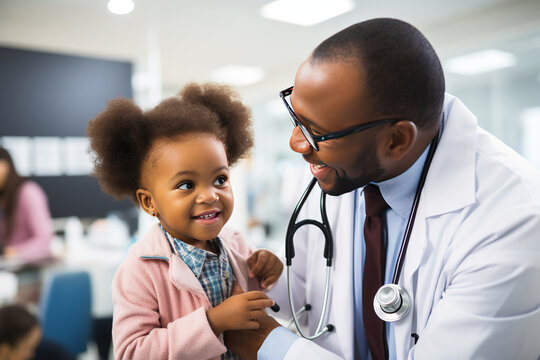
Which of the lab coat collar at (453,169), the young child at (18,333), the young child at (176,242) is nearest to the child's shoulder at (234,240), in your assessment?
the young child at (176,242)

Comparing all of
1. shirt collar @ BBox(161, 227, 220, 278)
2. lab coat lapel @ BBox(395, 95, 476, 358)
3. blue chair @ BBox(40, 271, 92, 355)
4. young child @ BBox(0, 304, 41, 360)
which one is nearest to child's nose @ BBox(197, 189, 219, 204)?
shirt collar @ BBox(161, 227, 220, 278)

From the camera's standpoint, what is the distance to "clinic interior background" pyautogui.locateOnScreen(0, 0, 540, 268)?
118 inches

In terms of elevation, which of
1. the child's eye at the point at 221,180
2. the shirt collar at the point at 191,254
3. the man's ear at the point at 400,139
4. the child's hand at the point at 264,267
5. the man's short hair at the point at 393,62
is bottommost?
the child's hand at the point at 264,267

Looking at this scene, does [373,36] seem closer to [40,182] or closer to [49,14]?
[40,182]

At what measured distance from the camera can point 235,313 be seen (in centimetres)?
81

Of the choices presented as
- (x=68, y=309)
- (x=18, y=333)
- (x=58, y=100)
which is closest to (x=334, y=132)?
(x=18, y=333)

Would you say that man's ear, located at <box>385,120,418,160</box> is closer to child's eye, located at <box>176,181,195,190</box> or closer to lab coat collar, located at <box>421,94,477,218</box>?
lab coat collar, located at <box>421,94,477,218</box>

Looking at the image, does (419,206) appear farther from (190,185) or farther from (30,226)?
(30,226)

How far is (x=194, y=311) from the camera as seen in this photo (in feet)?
2.69

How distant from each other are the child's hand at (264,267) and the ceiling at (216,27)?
201 centimetres

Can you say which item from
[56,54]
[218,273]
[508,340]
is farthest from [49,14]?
[508,340]

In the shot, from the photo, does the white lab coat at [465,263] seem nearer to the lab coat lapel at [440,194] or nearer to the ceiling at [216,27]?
the lab coat lapel at [440,194]

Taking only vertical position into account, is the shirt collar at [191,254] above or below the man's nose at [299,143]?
below

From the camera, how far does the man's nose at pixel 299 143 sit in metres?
0.93
